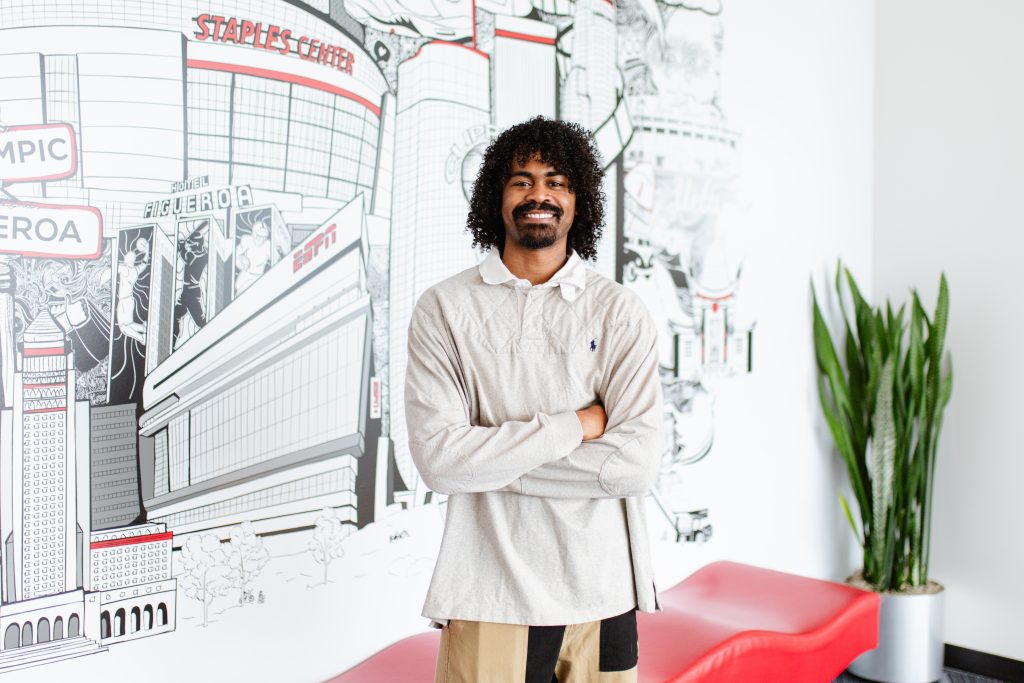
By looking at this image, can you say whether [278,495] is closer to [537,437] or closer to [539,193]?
[537,437]

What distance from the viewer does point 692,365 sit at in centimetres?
325

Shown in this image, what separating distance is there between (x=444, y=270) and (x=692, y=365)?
1.23 metres

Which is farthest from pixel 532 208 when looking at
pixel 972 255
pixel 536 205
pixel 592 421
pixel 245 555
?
pixel 972 255

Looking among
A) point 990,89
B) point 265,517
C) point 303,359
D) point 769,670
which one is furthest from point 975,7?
point 265,517

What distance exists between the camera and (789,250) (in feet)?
11.8

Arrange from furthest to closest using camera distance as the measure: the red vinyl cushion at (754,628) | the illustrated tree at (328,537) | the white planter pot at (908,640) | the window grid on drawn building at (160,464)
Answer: the white planter pot at (908,640)
the red vinyl cushion at (754,628)
the illustrated tree at (328,537)
the window grid on drawn building at (160,464)

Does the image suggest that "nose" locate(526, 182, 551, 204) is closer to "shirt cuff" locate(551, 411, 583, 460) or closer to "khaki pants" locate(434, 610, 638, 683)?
"shirt cuff" locate(551, 411, 583, 460)

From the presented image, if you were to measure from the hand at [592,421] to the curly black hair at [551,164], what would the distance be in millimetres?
410

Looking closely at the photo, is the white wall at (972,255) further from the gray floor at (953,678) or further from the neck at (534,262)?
the neck at (534,262)

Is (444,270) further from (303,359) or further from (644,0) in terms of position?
(644,0)

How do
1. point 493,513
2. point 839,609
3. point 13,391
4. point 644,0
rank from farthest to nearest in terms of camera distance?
point 644,0, point 839,609, point 13,391, point 493,513

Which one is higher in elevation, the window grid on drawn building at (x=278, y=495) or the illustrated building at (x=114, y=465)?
the illustrated building at (x=114, y=465)

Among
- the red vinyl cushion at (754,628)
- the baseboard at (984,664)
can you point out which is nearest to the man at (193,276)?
the red vinyl cushion at (754,628)

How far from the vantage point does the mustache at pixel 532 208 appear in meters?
1.64
